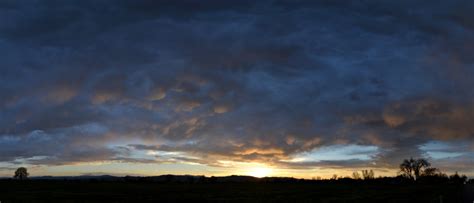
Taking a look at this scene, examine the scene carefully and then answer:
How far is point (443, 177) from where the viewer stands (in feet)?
516

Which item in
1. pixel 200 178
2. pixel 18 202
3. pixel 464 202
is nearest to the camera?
pixel 464 202

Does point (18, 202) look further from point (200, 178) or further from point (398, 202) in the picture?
point (200, 178)

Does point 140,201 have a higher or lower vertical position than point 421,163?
lower

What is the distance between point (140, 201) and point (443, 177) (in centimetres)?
12607

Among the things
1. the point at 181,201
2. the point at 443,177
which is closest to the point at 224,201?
the point at 181,201

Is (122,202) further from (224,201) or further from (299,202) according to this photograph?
(299,202)

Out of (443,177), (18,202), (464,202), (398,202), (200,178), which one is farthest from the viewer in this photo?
Result: (200,178)

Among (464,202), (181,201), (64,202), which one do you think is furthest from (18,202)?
(464,202)

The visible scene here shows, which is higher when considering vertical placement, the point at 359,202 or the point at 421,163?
the point at 421,163

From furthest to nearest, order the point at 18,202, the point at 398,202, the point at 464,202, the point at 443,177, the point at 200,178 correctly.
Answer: the point at 200,178 < the point at 443,177 < the point at 18,202 < the point at 398,202 < the point at 464,202

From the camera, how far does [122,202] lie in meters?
57.4

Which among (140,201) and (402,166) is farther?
(402,166)

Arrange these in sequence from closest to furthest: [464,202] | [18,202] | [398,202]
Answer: [464,202] < [398,202] < [18,202]

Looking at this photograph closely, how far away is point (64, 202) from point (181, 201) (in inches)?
531
